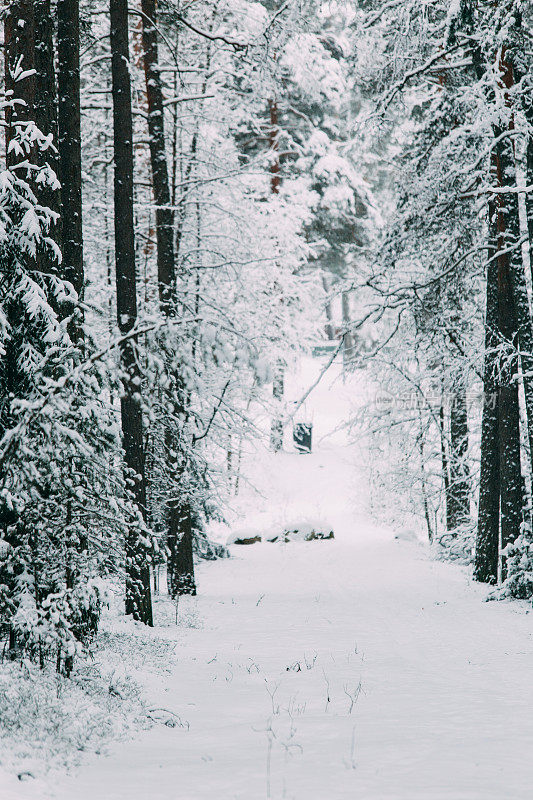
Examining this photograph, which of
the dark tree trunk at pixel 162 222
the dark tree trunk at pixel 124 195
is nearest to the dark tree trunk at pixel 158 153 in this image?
the dark tree trunk at pixel 162 222

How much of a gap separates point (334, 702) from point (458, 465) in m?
10.7

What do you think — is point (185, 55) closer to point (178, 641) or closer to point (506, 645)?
point (178, 641)

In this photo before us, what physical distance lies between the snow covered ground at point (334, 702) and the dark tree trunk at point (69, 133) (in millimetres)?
4423

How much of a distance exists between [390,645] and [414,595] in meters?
4.05

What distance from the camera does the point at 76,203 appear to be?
841cm

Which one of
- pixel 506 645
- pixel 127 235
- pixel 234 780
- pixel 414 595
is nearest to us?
pixel 234 780

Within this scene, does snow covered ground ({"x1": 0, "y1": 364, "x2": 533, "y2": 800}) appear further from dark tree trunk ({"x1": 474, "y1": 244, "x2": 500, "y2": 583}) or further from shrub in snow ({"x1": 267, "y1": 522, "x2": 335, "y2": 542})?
shrub in snow ({"x1": 267, "y1": 522, "x2": 335, "y2": 542})

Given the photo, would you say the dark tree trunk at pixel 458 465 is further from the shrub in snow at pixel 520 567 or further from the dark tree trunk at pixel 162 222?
the dark tree trunk at pixel 162 222

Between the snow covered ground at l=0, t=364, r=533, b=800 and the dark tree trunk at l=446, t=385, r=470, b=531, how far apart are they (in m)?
2.66

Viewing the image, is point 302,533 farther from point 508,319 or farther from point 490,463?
point 508,319

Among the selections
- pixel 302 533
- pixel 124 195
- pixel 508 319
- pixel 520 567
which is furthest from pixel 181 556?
pixel 302 533

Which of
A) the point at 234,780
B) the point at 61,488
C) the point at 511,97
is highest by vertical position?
the point at 511,97

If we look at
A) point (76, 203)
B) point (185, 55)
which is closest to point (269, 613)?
point (76, 203)

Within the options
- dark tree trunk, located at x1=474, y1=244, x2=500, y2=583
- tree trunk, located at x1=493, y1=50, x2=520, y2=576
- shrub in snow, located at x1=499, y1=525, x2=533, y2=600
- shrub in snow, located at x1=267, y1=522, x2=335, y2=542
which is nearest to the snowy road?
shrub in snow, located at x1=499, y1=525, x2=533, y2=600
